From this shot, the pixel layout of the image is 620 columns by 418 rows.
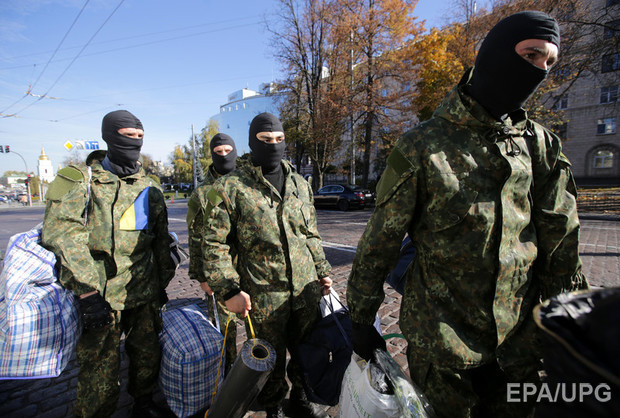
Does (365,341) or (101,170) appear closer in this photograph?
(365,341)

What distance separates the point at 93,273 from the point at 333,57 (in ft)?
67.1

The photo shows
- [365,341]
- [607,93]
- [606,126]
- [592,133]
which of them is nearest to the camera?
[365,341]

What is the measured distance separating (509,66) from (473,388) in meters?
1.40

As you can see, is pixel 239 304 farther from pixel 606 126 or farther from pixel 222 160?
pixel 606 126

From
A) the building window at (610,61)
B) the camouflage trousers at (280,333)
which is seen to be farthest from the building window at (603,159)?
the camouflage trousers at (280,333)

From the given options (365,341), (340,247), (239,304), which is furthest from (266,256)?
(340,247)

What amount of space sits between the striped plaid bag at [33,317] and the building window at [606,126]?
37.1 m

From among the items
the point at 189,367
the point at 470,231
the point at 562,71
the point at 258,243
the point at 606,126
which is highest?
the point at 562,71

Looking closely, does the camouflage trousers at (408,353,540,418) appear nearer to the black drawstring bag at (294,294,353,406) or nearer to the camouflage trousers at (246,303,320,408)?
the black drawstring bag at (294,294,353,406)

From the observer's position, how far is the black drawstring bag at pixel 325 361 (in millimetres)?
2016

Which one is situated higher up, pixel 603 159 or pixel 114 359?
pixel 603 159

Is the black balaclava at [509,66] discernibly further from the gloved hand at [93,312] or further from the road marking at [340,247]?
the road marking at [340,247]

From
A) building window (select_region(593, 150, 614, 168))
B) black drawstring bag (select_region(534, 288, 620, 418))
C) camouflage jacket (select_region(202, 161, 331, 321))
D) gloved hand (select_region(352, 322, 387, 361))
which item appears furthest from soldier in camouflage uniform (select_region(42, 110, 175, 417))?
building window (select_region(593, 150, 614, 168))

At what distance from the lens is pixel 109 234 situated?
87.7 inches
